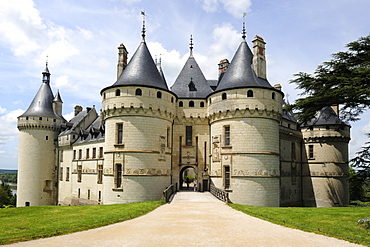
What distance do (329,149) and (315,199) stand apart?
6407mm

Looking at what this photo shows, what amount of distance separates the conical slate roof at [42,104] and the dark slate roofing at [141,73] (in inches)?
916

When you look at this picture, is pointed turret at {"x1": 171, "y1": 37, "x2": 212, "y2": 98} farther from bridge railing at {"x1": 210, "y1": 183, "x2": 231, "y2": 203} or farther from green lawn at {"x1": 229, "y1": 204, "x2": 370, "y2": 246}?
green lawn at {"x1": 229, "y1": 204, "x2": 370, "y2": 246}

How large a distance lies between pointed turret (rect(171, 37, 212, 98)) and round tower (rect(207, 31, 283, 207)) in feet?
13.3

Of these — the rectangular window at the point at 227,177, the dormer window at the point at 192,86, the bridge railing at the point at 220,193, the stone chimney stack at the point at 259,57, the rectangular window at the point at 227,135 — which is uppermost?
the stone chimney stack at the point at 259,57

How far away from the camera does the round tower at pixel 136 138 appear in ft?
79.0

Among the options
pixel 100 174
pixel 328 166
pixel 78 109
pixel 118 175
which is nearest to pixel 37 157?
pixel 78 109

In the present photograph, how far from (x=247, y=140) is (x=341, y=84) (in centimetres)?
902

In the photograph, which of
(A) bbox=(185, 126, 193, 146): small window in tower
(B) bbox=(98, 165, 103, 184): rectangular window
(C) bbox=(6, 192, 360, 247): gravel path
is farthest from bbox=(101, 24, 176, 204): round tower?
(C) bbox=(6, 192, 360, 247): gravel path

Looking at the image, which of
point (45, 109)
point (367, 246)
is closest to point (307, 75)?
point (367, 246)

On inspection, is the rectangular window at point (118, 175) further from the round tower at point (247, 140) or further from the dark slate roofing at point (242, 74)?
the dark slate roofing at point (242, 74)

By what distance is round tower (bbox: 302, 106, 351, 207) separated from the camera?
116 ft

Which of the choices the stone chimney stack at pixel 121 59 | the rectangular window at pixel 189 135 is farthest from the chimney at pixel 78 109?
the rectangular window at pixel 189 135

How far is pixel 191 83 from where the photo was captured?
3081cm

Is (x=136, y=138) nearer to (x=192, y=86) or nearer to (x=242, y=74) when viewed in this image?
(x=192, y=86)
